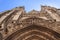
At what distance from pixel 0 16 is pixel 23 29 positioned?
11.7 m

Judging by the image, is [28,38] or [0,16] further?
[0,16]

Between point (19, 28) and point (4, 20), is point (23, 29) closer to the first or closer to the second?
point (19, 28)

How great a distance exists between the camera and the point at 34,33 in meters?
19.0

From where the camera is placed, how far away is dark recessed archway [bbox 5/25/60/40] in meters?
18.0

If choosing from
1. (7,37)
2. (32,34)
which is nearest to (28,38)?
(32,34)

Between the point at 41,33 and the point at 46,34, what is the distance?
1.50ft

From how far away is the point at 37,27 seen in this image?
18.8m

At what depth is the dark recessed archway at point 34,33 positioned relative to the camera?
1800 cm

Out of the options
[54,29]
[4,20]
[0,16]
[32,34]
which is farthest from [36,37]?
[0,16]

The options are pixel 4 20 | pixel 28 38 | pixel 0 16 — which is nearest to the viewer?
pixel 28 38

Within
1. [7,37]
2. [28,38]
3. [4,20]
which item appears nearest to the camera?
[7,37]

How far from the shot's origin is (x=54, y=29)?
712 inches

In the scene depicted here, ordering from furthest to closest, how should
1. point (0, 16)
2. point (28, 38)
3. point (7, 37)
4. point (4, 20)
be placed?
point (0, 16) < point (4, 20) < point (28, 38) < point (7, 37)

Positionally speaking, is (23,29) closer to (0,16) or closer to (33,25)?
(33,25)
